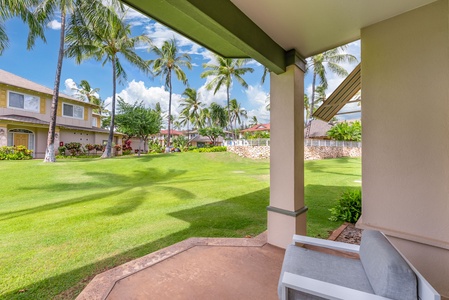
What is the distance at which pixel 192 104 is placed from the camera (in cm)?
3866

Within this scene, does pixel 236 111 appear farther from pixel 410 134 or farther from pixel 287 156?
pixel 410 134

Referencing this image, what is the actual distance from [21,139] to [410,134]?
2203cm

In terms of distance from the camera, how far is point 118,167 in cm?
1342

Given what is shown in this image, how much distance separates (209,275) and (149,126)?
16.6 meters

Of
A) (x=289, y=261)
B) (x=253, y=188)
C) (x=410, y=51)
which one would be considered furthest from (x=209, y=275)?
(x=253, y=188)

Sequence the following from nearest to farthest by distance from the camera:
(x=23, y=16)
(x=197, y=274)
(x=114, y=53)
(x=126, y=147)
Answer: (x=197, y=274), (x=23, y=16), (x=114, y=53), (x=126, y=147)

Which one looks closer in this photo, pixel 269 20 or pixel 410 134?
pixel 410 134

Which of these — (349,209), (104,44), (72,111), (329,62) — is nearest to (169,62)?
(104,44)

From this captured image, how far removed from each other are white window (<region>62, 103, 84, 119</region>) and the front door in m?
3.25

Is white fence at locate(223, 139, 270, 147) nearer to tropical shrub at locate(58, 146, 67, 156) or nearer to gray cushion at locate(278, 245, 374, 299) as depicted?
tropical shrub at locate(58, 146, 67, 156)

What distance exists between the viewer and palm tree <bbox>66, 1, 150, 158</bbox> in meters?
14.4

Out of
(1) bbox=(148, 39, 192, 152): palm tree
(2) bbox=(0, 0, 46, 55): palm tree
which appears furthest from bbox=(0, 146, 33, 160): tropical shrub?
(1) bbox=(148, 39, 192, 152): palm tree

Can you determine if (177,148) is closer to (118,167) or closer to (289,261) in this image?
(118,167)

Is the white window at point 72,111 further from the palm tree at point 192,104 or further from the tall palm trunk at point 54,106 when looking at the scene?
the palm tree at point 192,104
